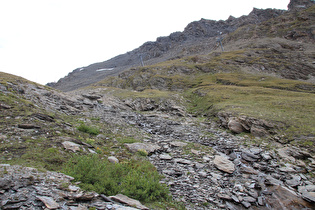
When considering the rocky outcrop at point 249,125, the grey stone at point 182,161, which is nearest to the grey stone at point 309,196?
the grey stone at point 182,161

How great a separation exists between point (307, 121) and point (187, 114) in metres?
17.5

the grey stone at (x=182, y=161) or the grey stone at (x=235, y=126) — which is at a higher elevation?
the grey stone at (x=182, y=161)

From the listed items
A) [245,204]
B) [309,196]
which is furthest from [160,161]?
[309,196]

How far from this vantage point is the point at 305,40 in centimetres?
9544

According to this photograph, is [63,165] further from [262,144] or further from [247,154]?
[262,144]

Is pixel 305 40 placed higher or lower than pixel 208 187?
higher

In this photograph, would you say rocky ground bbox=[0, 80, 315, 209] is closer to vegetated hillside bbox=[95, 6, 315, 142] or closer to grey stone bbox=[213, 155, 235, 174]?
grey stone bbox=[213, 155, 235, 174]

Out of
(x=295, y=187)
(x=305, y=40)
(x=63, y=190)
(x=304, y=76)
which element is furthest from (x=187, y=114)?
(x=305, y=40)

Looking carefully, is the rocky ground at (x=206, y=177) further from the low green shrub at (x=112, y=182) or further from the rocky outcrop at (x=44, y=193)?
the low green shrub at (x=112, y=182)

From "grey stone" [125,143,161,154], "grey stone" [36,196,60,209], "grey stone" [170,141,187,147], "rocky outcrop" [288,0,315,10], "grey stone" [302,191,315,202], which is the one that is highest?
"rocky outcrop" [288,0,315,10]

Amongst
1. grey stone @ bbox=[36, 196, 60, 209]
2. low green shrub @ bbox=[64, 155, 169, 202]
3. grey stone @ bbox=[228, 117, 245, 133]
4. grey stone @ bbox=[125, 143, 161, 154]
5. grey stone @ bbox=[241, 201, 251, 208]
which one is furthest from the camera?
grey stone @ bbox=[228, 117, 245, 133]

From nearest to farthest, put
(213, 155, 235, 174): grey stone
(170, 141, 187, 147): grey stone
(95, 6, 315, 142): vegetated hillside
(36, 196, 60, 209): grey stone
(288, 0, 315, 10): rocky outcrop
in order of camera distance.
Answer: (36, 196, 60, 209): grey stone → (213, 155, 235, 174): grey stone → (170, 141, 187, 147): grey stone → (95, 6, 315, 142): vegetated hillside → (288, 0, 315, 10): rocky outcrop

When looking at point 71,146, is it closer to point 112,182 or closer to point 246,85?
point 112,182

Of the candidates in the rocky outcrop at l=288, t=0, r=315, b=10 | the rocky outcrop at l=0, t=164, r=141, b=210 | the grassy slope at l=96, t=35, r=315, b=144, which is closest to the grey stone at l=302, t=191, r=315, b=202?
the grassy slope at l=96, t=35, r=315, b=144
